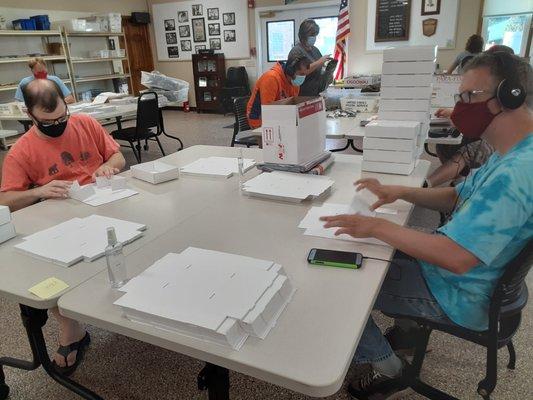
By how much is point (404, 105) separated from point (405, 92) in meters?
0.06

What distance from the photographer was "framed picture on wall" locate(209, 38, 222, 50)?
8766 millimetres

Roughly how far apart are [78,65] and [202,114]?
8.70 feet

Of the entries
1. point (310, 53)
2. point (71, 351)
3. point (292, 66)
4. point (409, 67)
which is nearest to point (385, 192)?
point (409, 67)

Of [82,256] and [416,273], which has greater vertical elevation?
[82,256]

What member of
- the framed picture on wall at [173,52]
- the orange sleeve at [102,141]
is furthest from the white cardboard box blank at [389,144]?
the framed picture on wall at [173,52]

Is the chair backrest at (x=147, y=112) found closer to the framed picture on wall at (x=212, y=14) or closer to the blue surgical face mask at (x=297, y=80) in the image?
the blue surgical face mask at (x=297, y=80)

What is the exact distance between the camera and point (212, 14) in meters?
8.64

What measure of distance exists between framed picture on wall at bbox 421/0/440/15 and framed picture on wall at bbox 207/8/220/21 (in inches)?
168

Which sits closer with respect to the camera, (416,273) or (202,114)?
(416,273)

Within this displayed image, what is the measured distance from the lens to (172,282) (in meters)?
1.03

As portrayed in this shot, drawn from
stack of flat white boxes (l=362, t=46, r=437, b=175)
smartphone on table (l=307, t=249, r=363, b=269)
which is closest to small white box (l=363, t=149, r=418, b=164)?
stack of flat white boxes (l=362, t=46, r=437, b=175)

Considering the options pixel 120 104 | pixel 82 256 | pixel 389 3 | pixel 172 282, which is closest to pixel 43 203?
pixel 82 256

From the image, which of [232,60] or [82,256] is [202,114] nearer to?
[232,60]

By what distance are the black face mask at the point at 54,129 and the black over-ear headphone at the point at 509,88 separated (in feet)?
6.17
